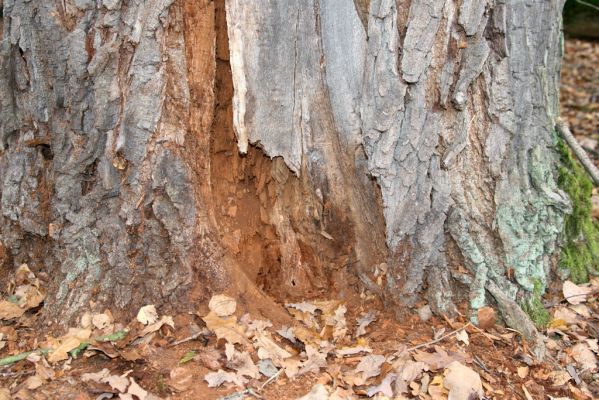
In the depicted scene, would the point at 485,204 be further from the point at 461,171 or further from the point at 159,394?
the point at 159,394

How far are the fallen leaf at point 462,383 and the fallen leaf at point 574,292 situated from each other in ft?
3.32

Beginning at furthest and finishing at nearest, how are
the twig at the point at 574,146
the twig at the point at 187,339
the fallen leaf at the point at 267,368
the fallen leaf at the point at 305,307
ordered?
the twig at the point at 574,146 < the fallen leaf at the point at 305,307 < the twig at the point at 187,339 < the fallen leaf at the point at 267,368

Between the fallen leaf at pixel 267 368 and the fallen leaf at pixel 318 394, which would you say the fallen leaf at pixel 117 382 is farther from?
the fallen leaf at pixel 318 394

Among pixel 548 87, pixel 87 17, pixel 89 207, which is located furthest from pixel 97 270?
pixel 548 87

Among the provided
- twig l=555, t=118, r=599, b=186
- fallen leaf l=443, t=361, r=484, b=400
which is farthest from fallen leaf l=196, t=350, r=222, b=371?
twig l=555, t=118, r=599, b=186

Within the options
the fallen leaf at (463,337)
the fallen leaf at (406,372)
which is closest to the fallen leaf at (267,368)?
the fallen leaf at (406,372)

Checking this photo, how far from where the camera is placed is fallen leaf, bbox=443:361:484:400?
251 centimetres

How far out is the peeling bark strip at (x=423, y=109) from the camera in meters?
2.70

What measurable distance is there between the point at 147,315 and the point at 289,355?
26.8 inches

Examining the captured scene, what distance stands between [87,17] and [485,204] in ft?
6.72

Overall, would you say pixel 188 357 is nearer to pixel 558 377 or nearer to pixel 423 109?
pixel 423 109

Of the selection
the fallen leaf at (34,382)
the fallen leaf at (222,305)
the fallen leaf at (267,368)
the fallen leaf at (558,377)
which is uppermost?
the fallen leaf at (222,305)

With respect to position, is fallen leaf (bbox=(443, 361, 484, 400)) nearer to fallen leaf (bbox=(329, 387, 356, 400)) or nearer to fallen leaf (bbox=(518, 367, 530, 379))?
fallen leaf (bbox=(518, 367, 530, 379))

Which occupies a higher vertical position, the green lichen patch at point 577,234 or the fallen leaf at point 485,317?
the green lichen patch at point 577,234
